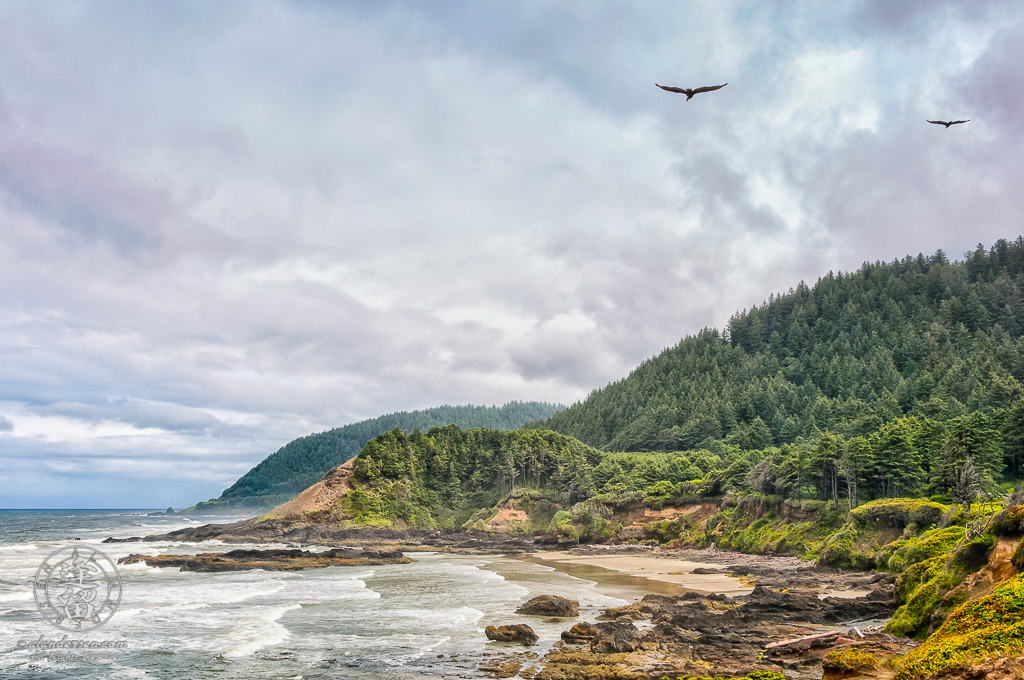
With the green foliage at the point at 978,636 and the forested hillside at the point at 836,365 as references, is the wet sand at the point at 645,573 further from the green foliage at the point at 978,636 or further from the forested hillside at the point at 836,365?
the forested hillside at the point at 836,365

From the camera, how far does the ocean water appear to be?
62.9 ft

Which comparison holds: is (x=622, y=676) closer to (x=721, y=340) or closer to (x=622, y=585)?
(x=622, y=585)

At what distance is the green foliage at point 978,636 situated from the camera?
8.49m

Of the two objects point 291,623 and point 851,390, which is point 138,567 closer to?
point 291,623

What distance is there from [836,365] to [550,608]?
128 meters

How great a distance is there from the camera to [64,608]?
91.6ft

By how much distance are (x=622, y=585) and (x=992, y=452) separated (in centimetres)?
3804

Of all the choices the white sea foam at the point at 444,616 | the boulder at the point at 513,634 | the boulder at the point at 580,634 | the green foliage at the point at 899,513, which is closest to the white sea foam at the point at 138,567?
the white sea foam at the point at 444,616

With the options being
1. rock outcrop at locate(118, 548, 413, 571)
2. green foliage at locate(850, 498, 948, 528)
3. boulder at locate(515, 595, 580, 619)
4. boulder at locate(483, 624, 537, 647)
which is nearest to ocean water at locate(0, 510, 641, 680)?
boulder at locate(483, 624, 537, 647)

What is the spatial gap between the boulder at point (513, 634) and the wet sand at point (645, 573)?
1534cm

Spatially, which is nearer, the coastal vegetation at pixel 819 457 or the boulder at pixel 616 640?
the coastal vegetation at pixel 819 457

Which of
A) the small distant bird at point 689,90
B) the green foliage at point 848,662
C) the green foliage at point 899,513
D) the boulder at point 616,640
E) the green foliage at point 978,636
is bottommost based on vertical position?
the boulder at point 616,640

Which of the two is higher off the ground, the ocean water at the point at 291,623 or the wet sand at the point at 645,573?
the ocean water at the point at 291,623

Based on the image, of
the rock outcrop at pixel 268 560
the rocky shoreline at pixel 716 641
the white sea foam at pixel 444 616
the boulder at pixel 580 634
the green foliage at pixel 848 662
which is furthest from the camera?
the rock outcrop at pixel 268 560
